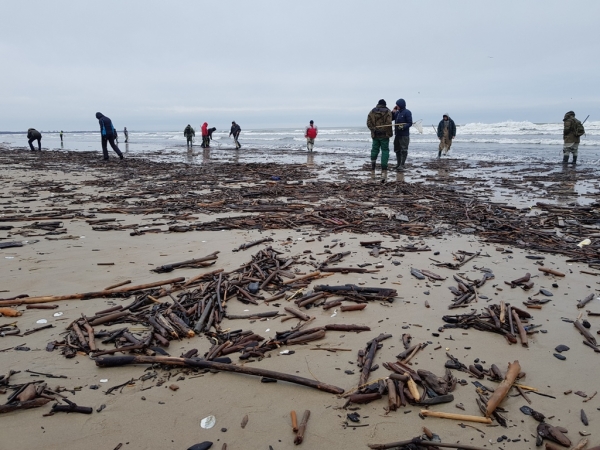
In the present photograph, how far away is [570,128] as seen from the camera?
15117mm

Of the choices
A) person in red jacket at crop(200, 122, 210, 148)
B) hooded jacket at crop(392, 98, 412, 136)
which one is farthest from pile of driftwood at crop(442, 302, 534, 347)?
person in red jacket at crop(200, 122, 210, 148)

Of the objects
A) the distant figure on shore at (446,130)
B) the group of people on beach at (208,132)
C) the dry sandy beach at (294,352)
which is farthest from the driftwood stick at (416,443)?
the group of people on beach at (208,132)

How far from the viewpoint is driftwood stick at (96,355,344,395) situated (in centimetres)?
235

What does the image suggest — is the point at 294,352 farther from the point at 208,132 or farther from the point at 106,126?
the point at 208,132

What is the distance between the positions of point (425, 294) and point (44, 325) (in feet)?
10.4

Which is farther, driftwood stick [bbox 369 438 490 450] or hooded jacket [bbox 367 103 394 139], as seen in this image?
hooded jacket [bbox 367 103 394 139]

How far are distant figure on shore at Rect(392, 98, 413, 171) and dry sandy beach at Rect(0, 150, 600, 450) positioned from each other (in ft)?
26.3

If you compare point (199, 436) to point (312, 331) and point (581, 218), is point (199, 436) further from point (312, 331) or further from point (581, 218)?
point (581, 218)

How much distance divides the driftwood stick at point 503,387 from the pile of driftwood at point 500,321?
1.33ft

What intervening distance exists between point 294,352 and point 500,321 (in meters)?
1.62

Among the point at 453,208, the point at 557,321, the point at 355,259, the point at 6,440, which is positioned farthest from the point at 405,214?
the point at 6,440

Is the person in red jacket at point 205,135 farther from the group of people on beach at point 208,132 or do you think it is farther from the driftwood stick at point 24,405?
the driftwood stick at point 24,405

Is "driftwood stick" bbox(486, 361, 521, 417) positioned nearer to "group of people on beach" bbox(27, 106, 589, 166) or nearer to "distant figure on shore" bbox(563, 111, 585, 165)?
"group of people on beach" bbox(27, 106, 589, 166)

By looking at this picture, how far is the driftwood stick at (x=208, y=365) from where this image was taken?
92.7 inches
